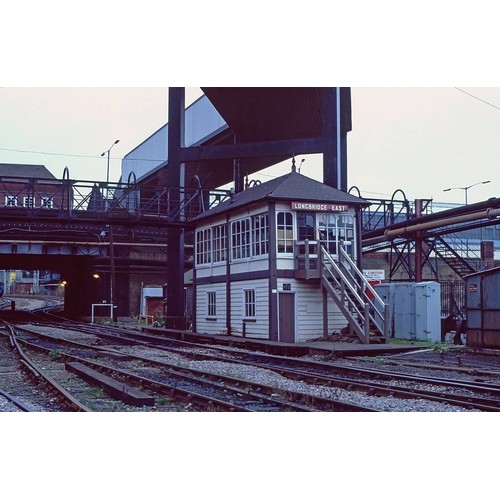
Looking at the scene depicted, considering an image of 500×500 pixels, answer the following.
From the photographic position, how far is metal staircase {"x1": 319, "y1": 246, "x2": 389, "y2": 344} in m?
22.3

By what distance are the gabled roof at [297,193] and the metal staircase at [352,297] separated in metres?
1.80

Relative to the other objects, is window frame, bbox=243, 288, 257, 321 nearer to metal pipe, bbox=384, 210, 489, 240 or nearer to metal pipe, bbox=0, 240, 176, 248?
metal pipe, bbox=384, 210, 489, 240

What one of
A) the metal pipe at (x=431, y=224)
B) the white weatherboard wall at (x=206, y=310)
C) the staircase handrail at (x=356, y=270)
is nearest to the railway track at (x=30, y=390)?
the white weatherboard wall at (x=206, y=310)

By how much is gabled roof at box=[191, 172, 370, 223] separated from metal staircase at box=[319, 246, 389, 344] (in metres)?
1.80

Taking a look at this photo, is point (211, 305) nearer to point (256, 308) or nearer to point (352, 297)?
point (256, 308)

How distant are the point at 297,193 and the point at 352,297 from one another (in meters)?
4.11

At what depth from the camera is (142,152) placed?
1960 inches

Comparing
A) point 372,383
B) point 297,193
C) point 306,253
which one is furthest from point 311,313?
point 372,383

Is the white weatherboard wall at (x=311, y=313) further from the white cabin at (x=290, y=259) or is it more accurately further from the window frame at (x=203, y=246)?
the window frame at (x=203, y=246)

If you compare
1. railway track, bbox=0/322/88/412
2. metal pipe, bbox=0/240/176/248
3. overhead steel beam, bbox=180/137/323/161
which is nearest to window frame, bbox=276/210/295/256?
overhead steel beam, bbox=180/137/323/161

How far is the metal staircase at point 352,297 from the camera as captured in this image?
2227 cm

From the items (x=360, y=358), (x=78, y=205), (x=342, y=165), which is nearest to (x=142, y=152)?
(x=78, y=205)
